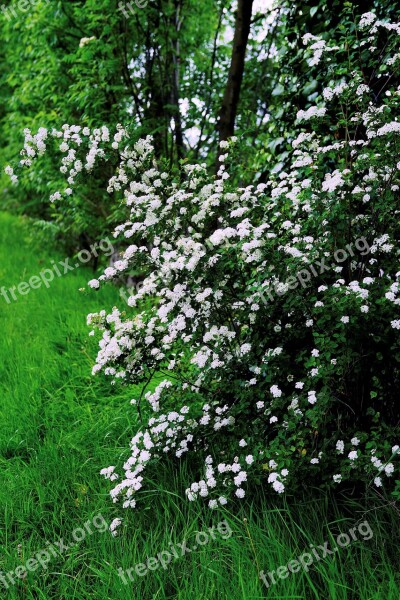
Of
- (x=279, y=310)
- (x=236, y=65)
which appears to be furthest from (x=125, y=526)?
(x=236, y=65)

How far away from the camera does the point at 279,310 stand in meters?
2.90

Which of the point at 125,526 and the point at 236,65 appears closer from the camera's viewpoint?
the point at 125,526

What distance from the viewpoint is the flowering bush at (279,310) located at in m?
2.57

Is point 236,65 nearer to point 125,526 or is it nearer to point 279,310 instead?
point 279,310

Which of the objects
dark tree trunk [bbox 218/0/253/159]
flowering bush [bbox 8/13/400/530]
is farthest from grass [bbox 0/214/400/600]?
dark tree trunk [bbox 218/0/253/159]

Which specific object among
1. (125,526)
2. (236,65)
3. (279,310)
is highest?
(236,65)

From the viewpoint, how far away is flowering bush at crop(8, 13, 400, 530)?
2.57 meters

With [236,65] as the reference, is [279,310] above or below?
below

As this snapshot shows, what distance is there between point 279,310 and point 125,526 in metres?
1.31

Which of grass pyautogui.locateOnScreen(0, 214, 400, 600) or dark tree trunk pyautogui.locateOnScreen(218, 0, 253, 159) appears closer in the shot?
grass pyautogui.locateOnScreen(0, 214, 400, 600)

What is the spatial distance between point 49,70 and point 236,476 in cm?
509

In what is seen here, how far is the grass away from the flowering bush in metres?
0.16

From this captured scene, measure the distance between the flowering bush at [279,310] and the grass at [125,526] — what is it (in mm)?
163

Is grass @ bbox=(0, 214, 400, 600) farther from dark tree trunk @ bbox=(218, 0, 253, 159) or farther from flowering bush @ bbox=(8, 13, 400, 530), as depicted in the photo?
dark tree trunk @ bbox=(218, 0, 253, 159)
